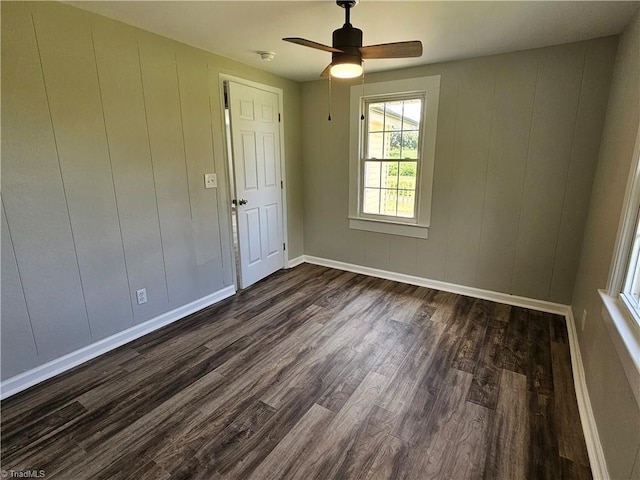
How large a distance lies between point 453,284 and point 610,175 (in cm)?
171

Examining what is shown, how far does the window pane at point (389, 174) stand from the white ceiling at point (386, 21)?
1.16m

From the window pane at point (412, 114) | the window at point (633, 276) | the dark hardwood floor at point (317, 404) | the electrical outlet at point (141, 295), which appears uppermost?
the window pane at point (412, 114)

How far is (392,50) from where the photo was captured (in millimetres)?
1927

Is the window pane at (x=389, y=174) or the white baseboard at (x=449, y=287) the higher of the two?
the window pane at (x=389, y=174)

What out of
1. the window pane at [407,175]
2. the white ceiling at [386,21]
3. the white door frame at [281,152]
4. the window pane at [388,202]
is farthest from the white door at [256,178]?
the window pane at [407,175]

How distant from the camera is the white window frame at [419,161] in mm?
3238

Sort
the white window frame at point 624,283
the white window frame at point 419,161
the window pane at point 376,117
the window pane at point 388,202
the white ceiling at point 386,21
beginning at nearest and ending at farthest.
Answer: the white window frame at point 624,283
the white ceiling at point 386,21
the white window frame at point 419,161
the window pane at point 376,117
the window pane at point 388,202

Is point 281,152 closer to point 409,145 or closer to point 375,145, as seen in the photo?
point 375,145

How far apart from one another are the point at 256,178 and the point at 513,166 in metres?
2.57

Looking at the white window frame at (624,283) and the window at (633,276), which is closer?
the white window frame at (624,283)

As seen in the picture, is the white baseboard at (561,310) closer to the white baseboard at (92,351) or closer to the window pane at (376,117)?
the window pane at (376,117)

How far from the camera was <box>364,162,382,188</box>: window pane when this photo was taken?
3.76 meters

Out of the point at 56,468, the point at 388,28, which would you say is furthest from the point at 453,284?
the point at 56,468

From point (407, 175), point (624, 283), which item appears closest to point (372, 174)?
point (407, 175)
